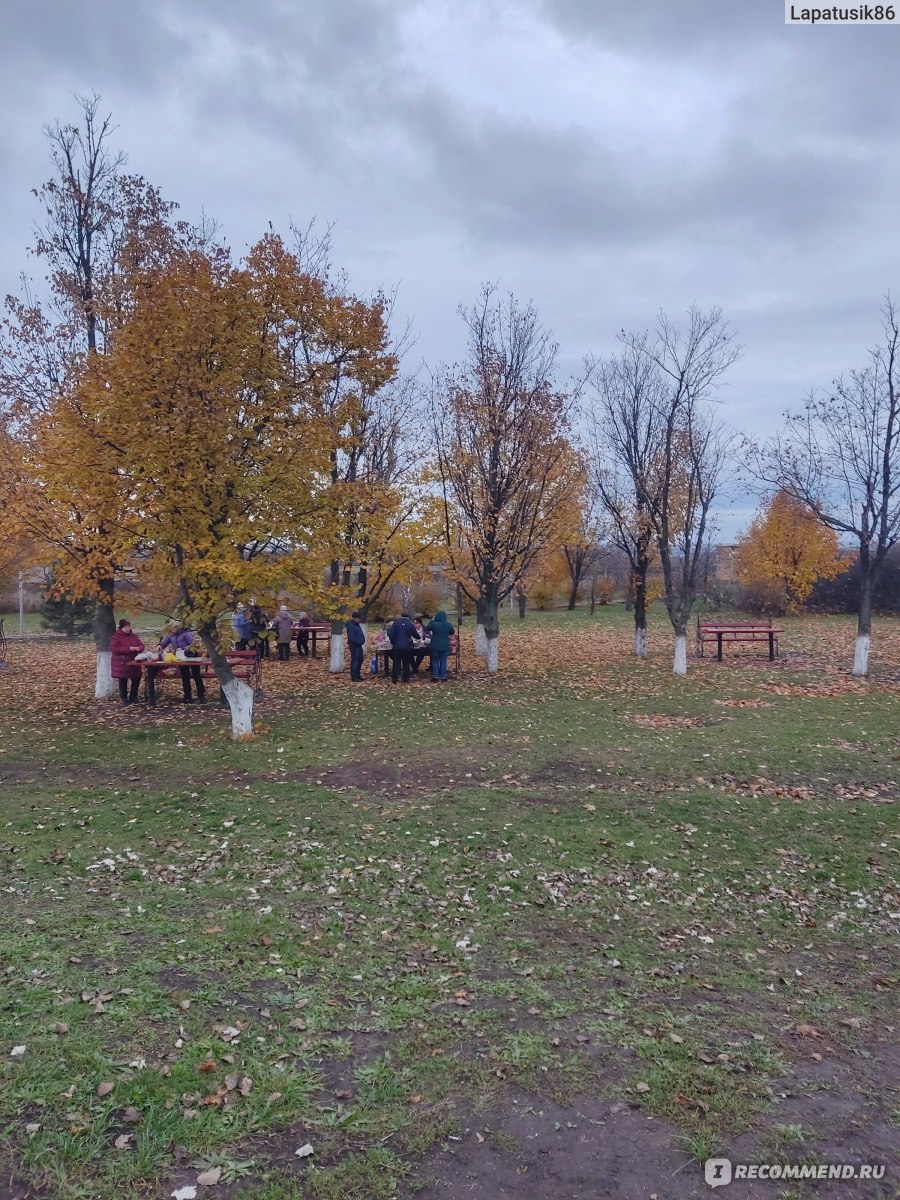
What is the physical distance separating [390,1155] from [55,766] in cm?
788

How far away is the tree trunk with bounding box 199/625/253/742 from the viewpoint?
10.9 m

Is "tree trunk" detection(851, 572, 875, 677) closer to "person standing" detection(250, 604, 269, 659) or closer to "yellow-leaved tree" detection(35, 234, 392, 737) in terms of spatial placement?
"yellow-leaved tree" detection(35, 234, 392, 737)

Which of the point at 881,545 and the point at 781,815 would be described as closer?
the point at 781,815

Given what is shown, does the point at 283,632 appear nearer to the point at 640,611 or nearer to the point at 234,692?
the point at 234,692

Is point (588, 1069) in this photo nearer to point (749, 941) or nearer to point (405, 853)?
point (749, 941)

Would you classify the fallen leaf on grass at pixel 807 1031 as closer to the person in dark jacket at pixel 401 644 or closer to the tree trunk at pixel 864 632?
the person in dark jacket at pixel 401 644

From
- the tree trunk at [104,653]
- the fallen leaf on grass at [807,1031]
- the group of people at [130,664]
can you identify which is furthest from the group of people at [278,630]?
the fallen leaf on grass at [807,1031]

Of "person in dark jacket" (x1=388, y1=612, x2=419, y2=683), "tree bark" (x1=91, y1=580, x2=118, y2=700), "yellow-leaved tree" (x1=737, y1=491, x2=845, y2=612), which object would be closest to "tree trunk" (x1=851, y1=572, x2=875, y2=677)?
"person in dark jacket" (x1=388, y1=612, x2=419, y2=683)

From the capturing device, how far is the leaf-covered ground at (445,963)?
329cm

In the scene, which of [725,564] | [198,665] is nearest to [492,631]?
[198,665]

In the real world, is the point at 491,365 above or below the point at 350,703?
above

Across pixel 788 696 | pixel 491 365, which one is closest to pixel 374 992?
pixel 788 696

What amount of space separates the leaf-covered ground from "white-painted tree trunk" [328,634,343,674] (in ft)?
23.0

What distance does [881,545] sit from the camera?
16.7 m
